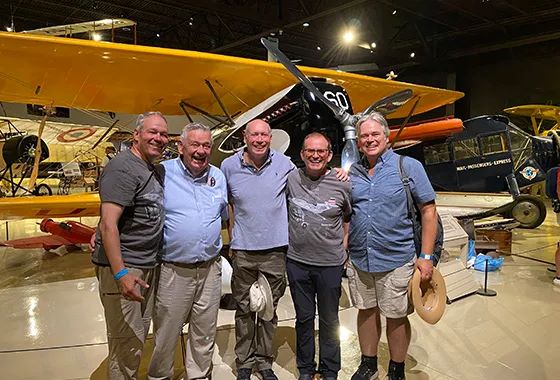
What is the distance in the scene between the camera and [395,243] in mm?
2088

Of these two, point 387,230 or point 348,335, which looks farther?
Answer: point 348,335

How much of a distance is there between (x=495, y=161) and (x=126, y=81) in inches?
253

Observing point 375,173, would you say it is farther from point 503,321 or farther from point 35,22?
point 35,22

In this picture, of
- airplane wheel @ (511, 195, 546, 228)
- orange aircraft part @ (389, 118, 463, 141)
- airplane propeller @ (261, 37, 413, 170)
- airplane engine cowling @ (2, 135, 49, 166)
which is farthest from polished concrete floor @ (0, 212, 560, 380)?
airplane engine cowling @ (2, 135, 49, 166)

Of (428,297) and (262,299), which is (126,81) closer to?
(262,299)

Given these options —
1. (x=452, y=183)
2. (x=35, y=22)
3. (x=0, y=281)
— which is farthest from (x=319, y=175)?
(x=35, y=22)

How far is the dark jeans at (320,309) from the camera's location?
2.21m

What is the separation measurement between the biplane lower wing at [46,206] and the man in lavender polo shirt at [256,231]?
9.24 ft

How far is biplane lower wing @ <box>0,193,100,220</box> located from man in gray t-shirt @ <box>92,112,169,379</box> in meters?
2.76

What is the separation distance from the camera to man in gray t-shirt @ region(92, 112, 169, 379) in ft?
5.80

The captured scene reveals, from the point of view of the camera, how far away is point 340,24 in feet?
40.3

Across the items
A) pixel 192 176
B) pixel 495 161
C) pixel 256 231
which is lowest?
pixel 256 231

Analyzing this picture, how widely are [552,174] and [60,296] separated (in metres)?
5.50

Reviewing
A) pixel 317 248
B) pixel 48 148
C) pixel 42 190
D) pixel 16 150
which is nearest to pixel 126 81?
pixel 317 248
